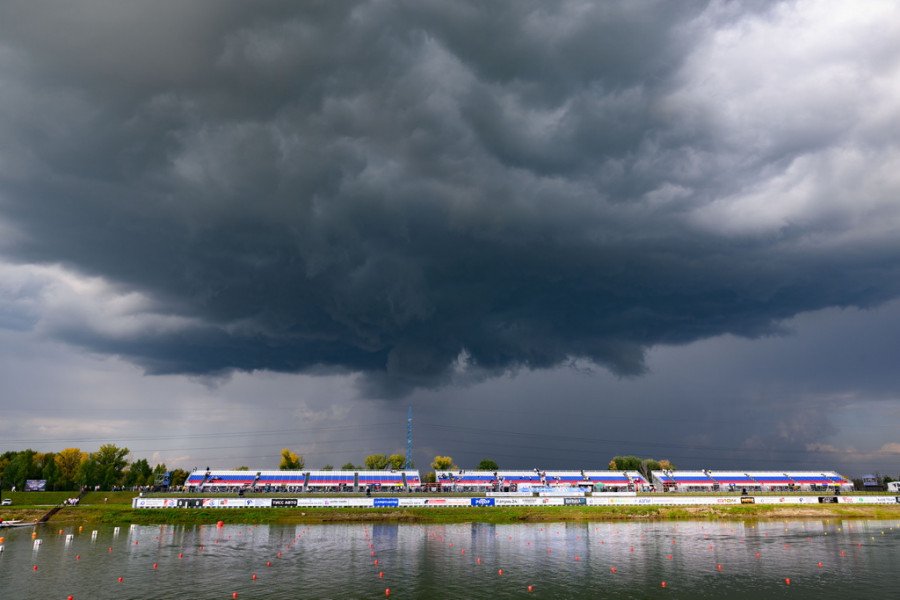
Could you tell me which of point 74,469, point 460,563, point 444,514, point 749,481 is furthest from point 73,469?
point 749,481

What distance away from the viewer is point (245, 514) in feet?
406

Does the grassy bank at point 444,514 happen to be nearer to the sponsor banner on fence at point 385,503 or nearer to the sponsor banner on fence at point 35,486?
the sponsor banner on fence at point 385,503

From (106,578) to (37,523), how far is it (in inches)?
3061

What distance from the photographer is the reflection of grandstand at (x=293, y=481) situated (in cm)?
17200

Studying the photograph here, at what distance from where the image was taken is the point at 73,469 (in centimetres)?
18762

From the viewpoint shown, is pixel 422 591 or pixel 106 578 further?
pixel 106 578

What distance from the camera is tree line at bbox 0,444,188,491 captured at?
6639 inches

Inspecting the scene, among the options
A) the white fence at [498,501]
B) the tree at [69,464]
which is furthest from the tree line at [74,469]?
the white fence at [498,501]

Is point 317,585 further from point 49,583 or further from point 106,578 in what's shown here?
point 49,583

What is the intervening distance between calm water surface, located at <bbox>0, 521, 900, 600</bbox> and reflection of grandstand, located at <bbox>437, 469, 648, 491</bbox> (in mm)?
80454

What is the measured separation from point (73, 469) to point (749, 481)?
237 m

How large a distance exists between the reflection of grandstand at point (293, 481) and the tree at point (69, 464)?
3943 centimetres

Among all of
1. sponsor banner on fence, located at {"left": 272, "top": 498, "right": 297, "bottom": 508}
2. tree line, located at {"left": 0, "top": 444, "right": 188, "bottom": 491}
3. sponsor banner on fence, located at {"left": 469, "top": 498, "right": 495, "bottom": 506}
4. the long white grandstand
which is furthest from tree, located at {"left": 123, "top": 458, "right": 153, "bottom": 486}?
sponsor banner on fence, located at {"left": 469, "top": 498, "right": 495, "bottom": 506}

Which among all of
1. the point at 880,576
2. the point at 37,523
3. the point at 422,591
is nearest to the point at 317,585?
the point at 422,591
